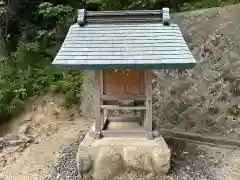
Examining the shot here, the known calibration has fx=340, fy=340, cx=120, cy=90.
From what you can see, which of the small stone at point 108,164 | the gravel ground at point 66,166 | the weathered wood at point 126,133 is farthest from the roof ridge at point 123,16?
the gravel ground at point 66,166

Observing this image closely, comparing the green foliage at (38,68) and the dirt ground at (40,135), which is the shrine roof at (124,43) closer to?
the dirt ground at (40,135)

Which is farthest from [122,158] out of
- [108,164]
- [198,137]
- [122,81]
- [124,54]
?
[198,137]

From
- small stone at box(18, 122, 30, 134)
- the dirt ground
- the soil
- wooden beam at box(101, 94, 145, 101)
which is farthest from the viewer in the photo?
small stone at box(18, 122, 30, 134)

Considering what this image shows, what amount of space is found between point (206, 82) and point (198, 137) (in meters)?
1.26

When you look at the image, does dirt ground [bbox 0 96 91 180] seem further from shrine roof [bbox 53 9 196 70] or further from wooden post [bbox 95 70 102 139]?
shrine roof [bbox 53 9 196 70]

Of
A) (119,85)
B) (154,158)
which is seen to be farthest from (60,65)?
(154,158)

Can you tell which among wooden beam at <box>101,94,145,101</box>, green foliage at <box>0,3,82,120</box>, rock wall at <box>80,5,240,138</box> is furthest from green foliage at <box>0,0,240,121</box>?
wooden beam at <box>101,94,145,101</box>

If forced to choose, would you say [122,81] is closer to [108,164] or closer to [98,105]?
[98,105]

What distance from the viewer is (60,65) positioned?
4.95 m

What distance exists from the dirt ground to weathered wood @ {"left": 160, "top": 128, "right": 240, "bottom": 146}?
6.59ft

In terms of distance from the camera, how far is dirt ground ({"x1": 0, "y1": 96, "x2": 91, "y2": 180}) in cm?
644

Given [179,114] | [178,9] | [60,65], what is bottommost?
[179,114]

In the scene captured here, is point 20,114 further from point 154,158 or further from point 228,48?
point 228,48

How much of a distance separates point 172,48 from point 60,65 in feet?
5.56
